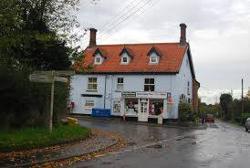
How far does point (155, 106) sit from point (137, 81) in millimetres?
3490

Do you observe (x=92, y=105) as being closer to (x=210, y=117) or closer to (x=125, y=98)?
(x=125, y=98)

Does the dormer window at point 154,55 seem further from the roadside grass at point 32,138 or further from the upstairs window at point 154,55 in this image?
the roadside grass at point 32,138

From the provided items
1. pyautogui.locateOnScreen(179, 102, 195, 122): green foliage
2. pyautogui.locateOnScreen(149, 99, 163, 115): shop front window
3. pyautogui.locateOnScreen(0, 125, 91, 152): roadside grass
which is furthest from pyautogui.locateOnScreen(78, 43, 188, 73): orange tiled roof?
pyautogui.locateOnScreen(0, 125, 91, 152): roadside grass

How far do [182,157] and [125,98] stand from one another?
36206 mm

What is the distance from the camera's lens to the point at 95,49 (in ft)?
194

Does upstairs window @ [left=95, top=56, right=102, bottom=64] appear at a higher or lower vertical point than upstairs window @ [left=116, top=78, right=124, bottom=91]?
higher

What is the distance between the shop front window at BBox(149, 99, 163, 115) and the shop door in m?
0.48

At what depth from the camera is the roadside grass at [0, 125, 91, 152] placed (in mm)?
16381

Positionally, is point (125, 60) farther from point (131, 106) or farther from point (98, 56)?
point (131, 106)

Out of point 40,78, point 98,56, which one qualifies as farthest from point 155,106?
point 40,78

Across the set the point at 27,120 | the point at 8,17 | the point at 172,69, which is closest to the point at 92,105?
the point at 172,69

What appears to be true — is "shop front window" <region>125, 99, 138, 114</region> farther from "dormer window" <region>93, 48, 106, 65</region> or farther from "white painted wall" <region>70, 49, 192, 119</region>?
"dormer window" <region>93, 48, 106, 65</region>

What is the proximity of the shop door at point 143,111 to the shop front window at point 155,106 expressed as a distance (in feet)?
1.59

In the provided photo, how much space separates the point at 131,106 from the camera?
52875mm
